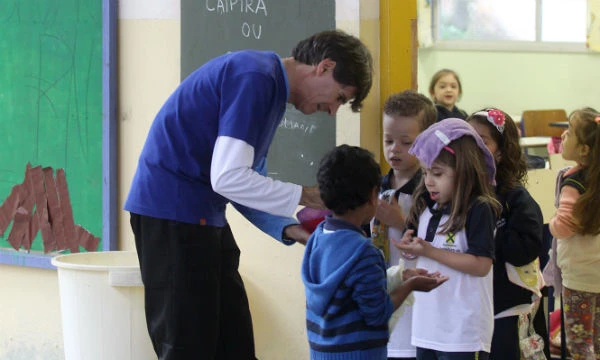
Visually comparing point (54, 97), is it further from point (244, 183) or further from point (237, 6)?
point (244, 183)

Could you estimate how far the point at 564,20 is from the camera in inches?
406

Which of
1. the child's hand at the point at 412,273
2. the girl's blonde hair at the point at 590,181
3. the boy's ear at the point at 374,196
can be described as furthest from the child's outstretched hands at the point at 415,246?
the girl's blonde hair at the point at 590,181

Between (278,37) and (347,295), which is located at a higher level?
(278,37)

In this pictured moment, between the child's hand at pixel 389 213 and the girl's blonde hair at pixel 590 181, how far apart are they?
5.03 feet

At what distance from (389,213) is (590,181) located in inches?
66.4

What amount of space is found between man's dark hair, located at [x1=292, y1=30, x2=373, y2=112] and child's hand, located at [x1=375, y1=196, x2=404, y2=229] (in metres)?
0.36

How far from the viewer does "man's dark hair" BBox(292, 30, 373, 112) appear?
2521 mm

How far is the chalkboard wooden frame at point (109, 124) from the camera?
401cm

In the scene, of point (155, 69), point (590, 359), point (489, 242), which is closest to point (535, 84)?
point (590, 359)

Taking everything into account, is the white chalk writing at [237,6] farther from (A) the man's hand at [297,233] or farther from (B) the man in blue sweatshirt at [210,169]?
(A) the man's hand at [297,233]

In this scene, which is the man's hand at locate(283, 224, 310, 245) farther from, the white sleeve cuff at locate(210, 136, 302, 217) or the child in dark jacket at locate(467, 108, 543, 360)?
the child in dark jacket at locate(467, 108, 543, 360)

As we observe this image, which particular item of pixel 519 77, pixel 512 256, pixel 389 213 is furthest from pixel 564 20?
pixel 389 213

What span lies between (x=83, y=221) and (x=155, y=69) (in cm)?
85

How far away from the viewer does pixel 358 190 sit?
2305 millimetres
